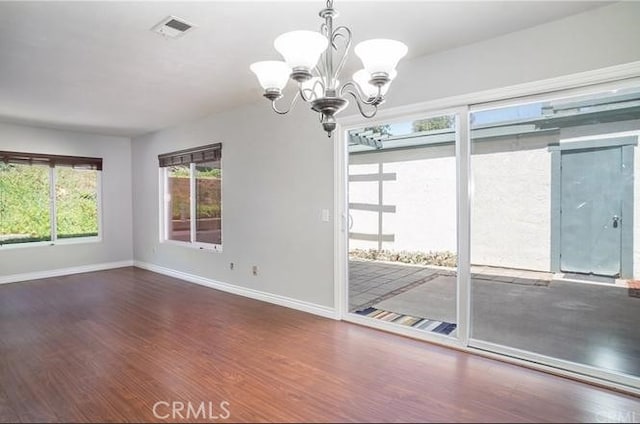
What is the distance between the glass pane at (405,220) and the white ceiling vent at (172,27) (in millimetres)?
1822

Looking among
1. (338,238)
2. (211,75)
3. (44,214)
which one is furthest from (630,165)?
(44,214)

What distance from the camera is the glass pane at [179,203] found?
5898 millimetres

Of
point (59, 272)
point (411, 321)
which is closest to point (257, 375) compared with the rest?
point (411, 321)

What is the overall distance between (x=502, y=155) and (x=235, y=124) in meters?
3.29

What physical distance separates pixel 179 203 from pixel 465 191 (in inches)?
184

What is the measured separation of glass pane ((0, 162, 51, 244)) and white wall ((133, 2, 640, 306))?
1.50 metres

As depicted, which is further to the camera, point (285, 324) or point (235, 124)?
point (235, 124)

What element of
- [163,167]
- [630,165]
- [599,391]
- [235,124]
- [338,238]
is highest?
[235,124]

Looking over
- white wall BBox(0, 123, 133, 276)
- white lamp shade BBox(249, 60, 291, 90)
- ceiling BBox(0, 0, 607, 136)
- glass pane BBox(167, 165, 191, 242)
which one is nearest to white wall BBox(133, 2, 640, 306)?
ceiling BBox(0, 0, 607, 136)

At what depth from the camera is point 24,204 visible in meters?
5.75

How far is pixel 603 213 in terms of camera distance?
254cm

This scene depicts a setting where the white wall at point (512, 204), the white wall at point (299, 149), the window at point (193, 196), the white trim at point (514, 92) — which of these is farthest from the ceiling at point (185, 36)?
the window at point (193, 196)

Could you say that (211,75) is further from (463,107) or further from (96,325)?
(96,325)

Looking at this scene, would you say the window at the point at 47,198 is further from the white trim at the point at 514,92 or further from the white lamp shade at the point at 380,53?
the white lamp shade at the point at 380,53
